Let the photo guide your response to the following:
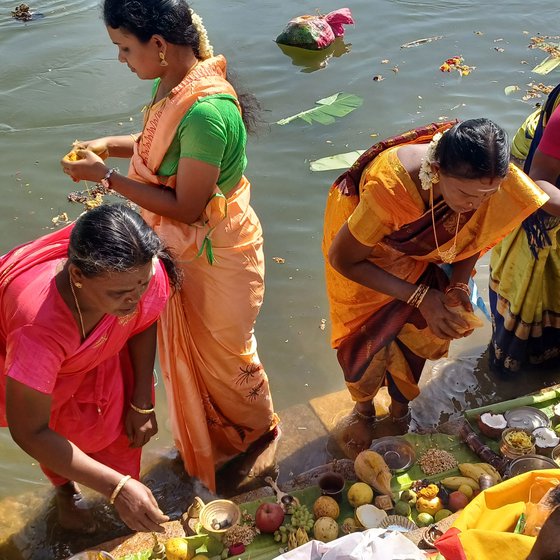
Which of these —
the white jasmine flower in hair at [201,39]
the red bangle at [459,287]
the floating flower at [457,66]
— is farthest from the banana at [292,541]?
the floating flower at [457,66]

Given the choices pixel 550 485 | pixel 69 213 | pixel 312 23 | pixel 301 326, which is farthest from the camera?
pixel 312 23

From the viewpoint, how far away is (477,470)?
8.80 ft

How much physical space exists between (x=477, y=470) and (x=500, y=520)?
765 millimetres

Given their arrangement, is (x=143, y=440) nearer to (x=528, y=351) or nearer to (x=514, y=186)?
(x=514, y=186)

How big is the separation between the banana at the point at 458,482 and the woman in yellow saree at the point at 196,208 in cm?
91

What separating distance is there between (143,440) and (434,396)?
1855 millimetres

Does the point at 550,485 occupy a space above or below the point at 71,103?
below

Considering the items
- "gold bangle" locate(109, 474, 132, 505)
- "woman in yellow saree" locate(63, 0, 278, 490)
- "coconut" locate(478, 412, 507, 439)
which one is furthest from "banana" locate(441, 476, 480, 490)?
"gold bangle" locate(109, 474, 132, 505)

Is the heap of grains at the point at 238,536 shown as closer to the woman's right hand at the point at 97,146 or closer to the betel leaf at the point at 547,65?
the woman's right hand at the point at 97,146

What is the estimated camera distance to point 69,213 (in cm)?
502

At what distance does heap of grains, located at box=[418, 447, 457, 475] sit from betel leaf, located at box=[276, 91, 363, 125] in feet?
13.0

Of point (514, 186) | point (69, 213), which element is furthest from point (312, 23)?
point (514, 186)

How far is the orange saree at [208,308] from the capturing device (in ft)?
8.07

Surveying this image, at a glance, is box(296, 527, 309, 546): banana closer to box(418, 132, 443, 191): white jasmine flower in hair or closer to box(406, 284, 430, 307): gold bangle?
box(406, 284, 430, 307): gold bangle
